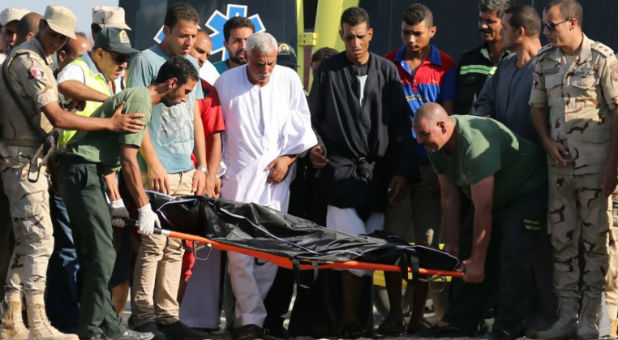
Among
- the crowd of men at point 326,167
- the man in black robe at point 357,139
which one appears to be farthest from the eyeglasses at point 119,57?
the man in black robe at point 357,139

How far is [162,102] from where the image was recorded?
7.53 metres

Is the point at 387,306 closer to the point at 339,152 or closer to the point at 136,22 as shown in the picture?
the point at 339,152

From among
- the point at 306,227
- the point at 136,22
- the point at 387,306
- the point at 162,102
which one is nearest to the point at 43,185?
the point at 162,102

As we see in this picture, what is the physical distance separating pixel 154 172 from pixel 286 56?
2.66 meters

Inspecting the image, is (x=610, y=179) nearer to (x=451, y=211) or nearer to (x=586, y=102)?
(x=586, y=102)

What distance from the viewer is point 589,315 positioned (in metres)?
7.43

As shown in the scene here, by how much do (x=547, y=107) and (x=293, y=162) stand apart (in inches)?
65.2

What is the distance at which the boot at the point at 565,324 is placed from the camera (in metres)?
7.47

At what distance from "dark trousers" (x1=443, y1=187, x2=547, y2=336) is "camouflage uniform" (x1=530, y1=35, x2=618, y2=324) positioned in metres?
0.15

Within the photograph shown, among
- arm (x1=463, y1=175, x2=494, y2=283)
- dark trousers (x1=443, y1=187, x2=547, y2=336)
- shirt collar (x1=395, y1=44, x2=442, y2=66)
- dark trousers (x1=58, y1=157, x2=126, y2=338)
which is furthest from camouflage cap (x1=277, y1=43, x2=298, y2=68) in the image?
dark trousers (x1=58, y1=157, x2=126, y2=338)

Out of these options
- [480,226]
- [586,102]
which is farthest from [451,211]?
[586,102]

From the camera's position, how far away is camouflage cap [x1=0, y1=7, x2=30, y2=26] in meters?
9.43

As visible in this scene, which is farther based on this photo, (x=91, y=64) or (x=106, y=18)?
(x=106, y=18)

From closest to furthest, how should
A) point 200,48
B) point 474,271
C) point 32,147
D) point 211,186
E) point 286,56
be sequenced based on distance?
point 32,147 → point 474,271 → point 211,186 → point 200,48 → point 286,56
